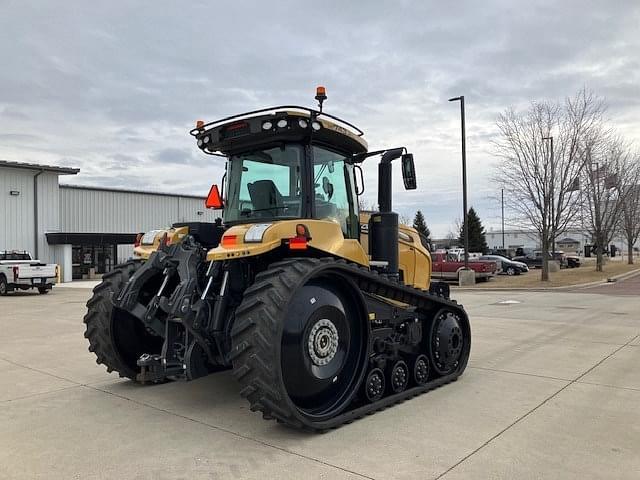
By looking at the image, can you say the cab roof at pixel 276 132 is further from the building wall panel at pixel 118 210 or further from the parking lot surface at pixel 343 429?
the building wall panel at pixel 118 210

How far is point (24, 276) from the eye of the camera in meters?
22.3

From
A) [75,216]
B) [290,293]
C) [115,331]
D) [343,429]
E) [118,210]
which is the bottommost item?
[343,429]

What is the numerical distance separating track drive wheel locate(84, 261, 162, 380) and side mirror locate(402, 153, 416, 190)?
3.18 m

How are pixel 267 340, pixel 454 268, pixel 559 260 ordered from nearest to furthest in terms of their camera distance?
pixel 267 340
pixel 454 268
pixel 559 260

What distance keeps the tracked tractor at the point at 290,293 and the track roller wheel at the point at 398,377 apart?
0.02 metres

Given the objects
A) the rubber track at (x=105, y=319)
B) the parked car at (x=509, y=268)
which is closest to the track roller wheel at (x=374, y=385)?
the rubber track at (x=105, y=319)

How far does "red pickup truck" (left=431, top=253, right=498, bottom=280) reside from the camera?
26.8 m

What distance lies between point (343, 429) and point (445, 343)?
224 centimetres

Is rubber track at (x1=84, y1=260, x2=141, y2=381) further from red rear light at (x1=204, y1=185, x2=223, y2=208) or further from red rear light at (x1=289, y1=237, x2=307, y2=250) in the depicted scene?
red rear light at (x1=289, y1=237, x2=307, y2=250)

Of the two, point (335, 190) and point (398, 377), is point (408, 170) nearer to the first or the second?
point (335, 190)

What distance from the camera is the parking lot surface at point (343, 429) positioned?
400 centimetres

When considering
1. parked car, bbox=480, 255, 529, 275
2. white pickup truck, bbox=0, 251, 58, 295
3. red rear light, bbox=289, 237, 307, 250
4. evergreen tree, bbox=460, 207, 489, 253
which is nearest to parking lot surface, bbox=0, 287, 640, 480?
red rear light, bbox=289, 237, 307, 250

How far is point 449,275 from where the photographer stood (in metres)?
27.3

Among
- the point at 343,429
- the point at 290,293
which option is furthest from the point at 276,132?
the point at 343,429
